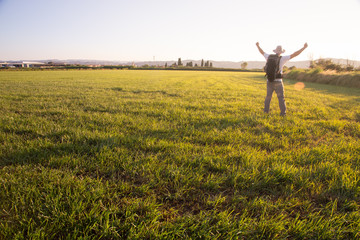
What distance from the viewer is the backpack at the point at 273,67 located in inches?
199

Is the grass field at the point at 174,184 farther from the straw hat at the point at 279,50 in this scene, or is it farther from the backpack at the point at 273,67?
the straw hat at the point at 279,50

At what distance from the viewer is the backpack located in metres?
5.05

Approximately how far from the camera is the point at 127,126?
160 inches

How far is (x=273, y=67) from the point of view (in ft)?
16.8

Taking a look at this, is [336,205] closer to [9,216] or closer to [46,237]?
[46,237]

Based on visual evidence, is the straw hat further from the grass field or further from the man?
the grass field

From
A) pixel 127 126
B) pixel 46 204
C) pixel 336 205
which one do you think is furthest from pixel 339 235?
pixel 127 126

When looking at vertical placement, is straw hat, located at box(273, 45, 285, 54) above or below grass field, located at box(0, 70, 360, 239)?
above

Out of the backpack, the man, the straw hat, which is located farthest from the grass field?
the straw hat

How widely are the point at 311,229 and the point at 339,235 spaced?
0.21 m

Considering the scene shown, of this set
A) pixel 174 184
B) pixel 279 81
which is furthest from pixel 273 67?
pixel 174 184

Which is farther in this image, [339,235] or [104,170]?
[104,170]

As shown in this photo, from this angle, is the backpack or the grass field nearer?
the grass field

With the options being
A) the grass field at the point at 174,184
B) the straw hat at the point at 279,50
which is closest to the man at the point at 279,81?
the straw hat at the point at 279,50
